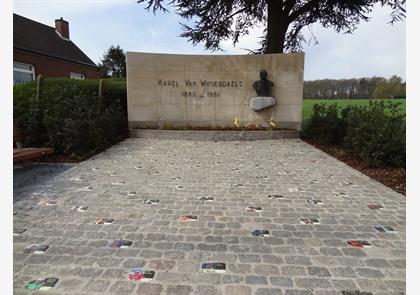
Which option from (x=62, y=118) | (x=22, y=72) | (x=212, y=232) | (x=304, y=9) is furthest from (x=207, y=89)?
(x=22, y=72)

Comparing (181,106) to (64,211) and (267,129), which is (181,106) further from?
(64,211)

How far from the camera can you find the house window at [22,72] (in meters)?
19.1

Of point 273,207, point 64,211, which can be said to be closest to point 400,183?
point 273,207

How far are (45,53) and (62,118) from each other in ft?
64.7

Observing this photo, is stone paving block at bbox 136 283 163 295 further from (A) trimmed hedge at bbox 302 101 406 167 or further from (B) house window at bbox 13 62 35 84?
(B) house window at bbox 13 62 35 84

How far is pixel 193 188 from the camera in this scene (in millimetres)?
4781

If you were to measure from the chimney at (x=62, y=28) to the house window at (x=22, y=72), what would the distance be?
10994 millimetres

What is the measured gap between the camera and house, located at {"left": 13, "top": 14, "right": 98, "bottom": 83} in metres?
20.2

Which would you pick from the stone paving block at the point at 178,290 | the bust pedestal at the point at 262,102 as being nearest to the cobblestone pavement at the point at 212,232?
the stone paving block at the point at 178,290

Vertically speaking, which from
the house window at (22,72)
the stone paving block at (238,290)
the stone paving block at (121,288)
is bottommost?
the stone paving block at (121,288)

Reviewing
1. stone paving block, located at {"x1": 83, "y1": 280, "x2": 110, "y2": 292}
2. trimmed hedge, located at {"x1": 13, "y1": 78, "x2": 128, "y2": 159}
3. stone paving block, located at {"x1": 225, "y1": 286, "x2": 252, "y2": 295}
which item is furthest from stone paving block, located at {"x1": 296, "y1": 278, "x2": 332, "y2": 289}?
trimmed hedge, located at {"x1": 13, "y1": 78, "x2": 128, "y2": 159}

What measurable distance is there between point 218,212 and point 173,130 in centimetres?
710

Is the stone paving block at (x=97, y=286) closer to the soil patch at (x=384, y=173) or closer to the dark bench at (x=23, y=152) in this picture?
the dark bench at (x=23, y=152)

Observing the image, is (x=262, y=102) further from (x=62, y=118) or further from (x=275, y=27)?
(x=62, y=118)
